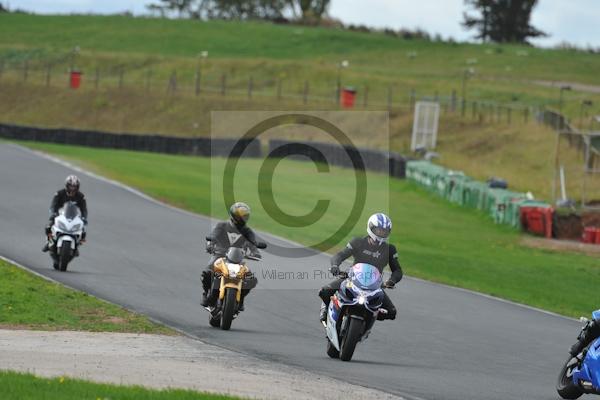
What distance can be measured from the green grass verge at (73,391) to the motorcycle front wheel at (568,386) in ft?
11.9

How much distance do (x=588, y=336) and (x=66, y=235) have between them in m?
10.5

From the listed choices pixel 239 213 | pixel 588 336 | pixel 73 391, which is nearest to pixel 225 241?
pixel 239 213

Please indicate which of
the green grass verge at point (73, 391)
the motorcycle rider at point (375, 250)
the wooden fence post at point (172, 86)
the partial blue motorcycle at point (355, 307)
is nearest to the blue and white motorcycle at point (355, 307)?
the partial blue motorcycle at point (355, 307)

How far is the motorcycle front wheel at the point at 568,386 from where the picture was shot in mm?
11922

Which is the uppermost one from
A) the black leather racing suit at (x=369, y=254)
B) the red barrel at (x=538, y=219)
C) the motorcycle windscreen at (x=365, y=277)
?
the black leather racing suit at (x=369, y=254)

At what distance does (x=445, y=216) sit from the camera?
121 ft

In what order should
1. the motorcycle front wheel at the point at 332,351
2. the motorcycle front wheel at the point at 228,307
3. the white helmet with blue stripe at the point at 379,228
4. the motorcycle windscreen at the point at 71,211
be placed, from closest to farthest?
the white helmet with blue stripe at the point at 379,228, the motorcycle front wheel at the point at 332,351, the motorcycle front wheel at the point at 228,307, the motorcycle windscreen at the point at 71,211

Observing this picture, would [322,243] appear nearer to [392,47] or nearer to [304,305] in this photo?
[304,305]

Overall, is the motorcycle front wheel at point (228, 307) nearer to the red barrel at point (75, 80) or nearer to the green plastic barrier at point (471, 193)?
the green plastic barrier at point (471, 193)

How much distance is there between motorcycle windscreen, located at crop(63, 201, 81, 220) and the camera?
20.5 meters

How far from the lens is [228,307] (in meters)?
15.4

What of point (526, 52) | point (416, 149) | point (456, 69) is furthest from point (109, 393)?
point (526, 52)

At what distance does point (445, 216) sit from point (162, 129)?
33.0 m

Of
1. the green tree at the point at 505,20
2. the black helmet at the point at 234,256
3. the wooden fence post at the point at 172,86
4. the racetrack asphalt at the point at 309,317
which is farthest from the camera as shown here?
the green tree at the point at 505,20
